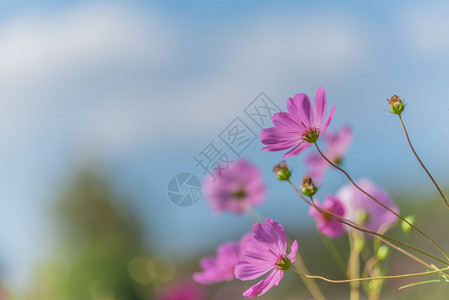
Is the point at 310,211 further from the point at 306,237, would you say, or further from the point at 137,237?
the point at 137,237

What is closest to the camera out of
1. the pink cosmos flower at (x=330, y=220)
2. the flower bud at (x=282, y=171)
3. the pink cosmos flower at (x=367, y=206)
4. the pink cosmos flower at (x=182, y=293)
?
the flower bud at (x=282, y=171)

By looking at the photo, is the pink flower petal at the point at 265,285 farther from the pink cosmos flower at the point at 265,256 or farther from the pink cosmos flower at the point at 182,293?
the pink cosmos flower at the point at 182,293

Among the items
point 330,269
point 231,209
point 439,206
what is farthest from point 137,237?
point 231,209

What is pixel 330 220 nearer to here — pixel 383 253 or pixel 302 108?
pixel 383 253

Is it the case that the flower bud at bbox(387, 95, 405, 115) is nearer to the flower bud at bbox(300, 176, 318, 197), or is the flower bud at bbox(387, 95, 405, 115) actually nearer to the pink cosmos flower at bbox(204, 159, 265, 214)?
the flower bud at bbox(300, 176, 318, 197)

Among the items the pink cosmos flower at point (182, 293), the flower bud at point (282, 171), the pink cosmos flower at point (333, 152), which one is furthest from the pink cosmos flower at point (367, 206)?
the pink cosmos flower at point (182, 293)

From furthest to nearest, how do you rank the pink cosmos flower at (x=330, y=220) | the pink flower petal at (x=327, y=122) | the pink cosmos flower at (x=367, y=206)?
the pink cosmos flower at (x=367, y=206) → the pink cosmos flower at (x=330, y=220) → the pink flower petal at (x=327, y=122)

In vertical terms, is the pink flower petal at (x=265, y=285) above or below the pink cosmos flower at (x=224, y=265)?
below
